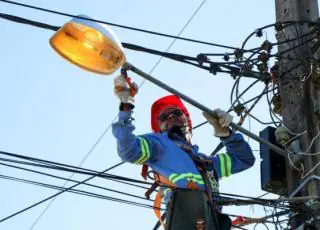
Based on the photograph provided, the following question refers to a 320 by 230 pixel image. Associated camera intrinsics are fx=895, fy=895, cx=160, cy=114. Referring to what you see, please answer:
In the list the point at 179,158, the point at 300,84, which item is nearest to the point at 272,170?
the point at 300,84

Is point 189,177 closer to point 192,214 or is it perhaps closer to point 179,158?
point 179,158

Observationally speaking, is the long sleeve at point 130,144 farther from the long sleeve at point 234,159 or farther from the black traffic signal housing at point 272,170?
the black traffic signal housing at point 272,170

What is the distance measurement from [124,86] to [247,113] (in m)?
2.01

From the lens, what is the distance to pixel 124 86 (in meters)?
6.30

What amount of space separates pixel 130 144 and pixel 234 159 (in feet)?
3.39

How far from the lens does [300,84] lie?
7449 millimetres

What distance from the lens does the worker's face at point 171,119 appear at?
7109 mm

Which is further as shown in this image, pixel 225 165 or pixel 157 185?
pixel 225 165

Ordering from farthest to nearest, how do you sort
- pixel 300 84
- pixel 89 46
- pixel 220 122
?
1. pixel 300 84
2. pixel 220 122
3. pixel 89 46

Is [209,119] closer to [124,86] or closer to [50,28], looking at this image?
[124,86]

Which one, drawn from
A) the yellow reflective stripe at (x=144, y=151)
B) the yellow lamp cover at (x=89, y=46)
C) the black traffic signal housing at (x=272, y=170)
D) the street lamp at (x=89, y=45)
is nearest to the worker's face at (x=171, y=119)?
the yellow reflective stripe at (x=144, y=151)

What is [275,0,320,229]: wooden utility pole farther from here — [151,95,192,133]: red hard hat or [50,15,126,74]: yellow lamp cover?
[50,15,126,74]: yellow lamp cover

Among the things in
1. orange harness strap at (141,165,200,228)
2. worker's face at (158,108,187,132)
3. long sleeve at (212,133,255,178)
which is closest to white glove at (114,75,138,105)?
orange harness strap at (141,165,200,228)

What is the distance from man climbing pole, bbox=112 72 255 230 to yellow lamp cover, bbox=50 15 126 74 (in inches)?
11.0
